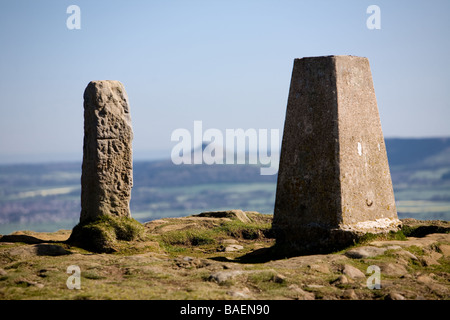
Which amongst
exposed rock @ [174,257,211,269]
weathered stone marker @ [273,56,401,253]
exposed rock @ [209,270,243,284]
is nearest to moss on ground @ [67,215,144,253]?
exposed rock @ [174,257,211,269]

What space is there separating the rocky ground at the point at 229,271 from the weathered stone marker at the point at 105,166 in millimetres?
400

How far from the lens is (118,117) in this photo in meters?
12.3

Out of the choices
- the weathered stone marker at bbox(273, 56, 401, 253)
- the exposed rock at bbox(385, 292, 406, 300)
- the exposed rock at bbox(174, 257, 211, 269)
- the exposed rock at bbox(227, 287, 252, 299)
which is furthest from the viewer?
the weathered stone marker at bbox(273, 56, 401, 253)

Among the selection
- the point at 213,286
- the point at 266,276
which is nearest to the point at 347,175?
the point at 266,276

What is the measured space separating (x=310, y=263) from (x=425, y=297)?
7.10ft

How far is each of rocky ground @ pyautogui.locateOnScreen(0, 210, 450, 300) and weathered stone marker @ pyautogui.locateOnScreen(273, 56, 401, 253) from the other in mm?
497

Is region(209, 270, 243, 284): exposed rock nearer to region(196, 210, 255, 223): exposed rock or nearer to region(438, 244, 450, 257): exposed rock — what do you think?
region(438, 244, 450, 257): exposed rock

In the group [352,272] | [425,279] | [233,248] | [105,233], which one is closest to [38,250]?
[105,233]

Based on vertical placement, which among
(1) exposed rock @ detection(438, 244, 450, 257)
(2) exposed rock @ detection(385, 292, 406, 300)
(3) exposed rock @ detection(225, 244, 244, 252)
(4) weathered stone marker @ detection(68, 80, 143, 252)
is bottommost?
(3) exposed rock @ detection(225, 244, 244, 252)

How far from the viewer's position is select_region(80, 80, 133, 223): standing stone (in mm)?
12055

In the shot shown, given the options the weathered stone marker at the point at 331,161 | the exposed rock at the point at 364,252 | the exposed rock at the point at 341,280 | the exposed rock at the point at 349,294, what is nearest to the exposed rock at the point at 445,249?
the weathered stone marker at the point at 331,161
